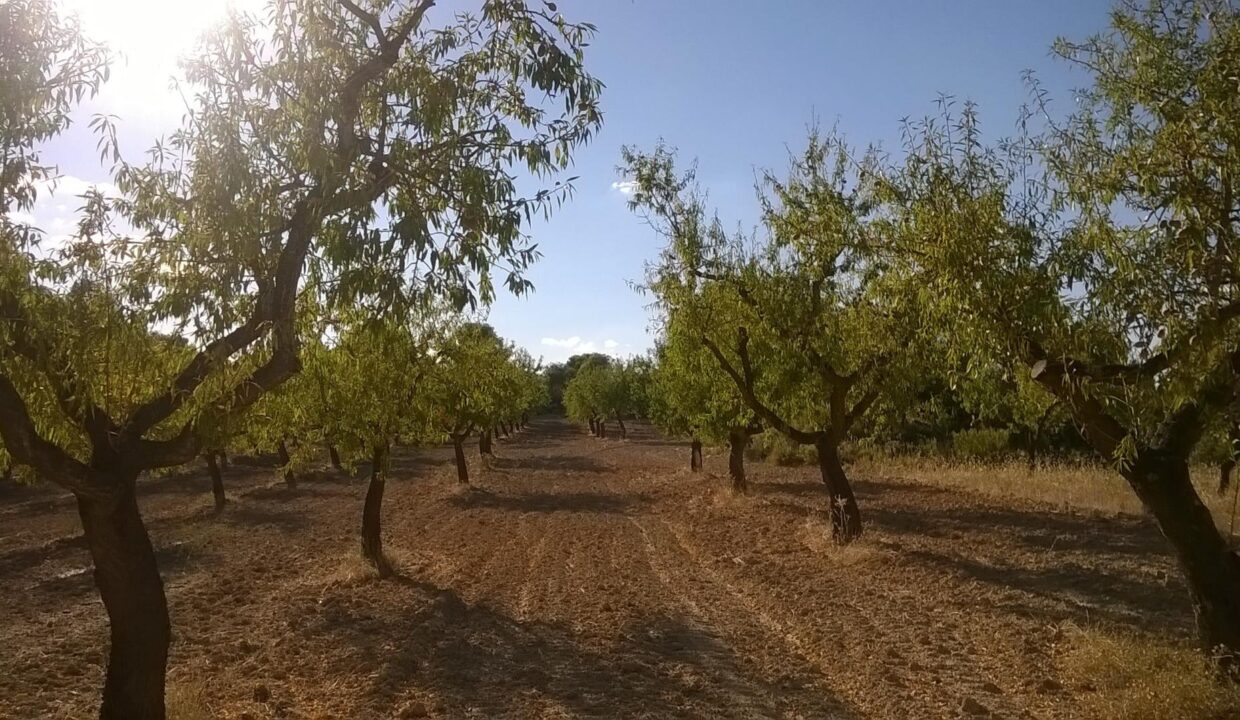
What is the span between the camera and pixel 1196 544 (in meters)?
7.62

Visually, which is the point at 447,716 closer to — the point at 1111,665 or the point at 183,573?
the point at 1111,665

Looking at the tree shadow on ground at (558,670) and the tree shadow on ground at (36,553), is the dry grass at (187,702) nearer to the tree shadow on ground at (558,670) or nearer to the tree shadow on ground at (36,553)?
the tree shadow on ground at (558,670)

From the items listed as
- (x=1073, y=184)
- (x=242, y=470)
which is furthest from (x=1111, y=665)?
(x=242, y=470)

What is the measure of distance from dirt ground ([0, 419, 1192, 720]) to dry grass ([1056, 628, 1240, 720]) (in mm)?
270

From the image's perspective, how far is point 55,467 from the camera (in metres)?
5.98

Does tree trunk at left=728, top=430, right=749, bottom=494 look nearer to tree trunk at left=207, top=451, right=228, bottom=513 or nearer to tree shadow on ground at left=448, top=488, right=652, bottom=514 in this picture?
tree shadow on ground at left=448, top=488, right=652, bottom=514

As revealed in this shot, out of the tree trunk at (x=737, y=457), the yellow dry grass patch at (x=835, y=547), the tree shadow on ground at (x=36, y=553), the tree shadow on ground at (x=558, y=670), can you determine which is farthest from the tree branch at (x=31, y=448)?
the tree trunk at (x=737, y=457)

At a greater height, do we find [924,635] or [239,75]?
[239,75]

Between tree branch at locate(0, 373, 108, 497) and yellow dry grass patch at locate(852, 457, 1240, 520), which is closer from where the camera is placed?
tree branch at locate(0, 373, 108, 497)

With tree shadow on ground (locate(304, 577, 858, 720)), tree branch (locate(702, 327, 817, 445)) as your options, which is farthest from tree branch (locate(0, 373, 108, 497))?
tree branch (locate(702, 327, 817, 445))

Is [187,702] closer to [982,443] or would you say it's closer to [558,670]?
[558,670]

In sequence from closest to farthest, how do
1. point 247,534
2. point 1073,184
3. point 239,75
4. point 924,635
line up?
point 239,75 < point 1073,184 < point 924,635 < point 247,534

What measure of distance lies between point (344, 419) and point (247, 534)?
8.90m

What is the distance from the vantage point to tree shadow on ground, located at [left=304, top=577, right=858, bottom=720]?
797 centimetres
